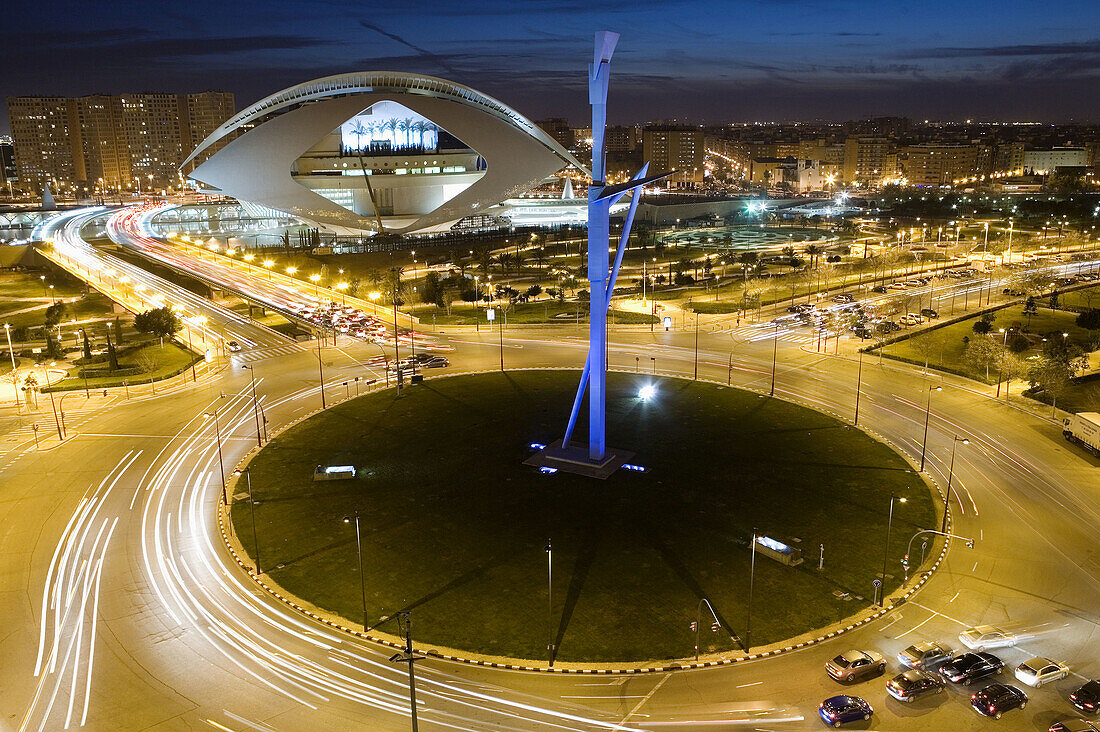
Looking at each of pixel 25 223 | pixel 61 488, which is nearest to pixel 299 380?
pixel 61 488

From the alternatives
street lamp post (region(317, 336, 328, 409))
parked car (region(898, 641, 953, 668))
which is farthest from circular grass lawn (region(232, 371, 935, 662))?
parked car (region(898, 641, 953, 668))

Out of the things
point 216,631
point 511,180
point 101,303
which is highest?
point 511,180

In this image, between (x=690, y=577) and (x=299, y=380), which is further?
(x=299, y=380)

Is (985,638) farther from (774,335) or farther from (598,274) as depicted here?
(774,335)

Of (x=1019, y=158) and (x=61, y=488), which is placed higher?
(x=1019, y=158)

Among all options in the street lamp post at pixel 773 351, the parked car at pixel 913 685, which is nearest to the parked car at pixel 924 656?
the parked car at pixel 913 685

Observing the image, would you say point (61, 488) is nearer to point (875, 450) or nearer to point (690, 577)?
point (690, 577)

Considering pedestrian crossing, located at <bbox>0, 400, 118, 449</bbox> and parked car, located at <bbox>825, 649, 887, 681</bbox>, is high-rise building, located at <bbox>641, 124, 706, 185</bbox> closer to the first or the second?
pedestrian crossing, located at <bbox>0, 400, 118, 449</bbox>
